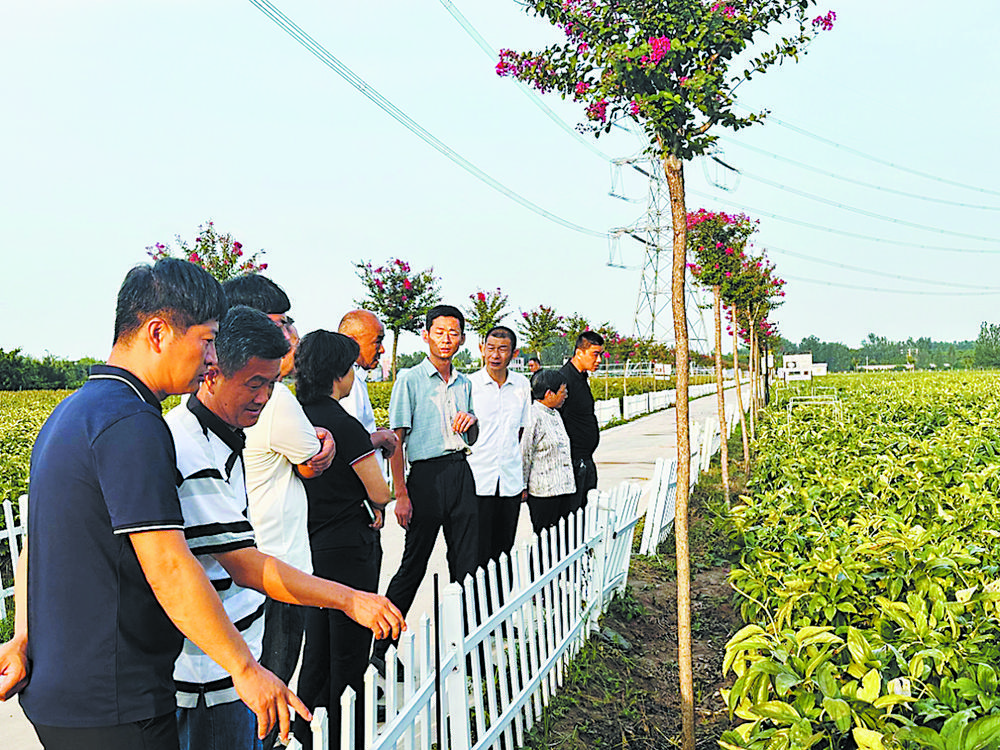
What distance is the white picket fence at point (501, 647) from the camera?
2234mm

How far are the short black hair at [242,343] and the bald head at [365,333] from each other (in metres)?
1.75

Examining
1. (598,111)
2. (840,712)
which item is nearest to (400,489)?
(598,111)

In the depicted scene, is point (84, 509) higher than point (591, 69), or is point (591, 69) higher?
point (591, 69)

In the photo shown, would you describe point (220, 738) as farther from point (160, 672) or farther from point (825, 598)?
point (825, 598)

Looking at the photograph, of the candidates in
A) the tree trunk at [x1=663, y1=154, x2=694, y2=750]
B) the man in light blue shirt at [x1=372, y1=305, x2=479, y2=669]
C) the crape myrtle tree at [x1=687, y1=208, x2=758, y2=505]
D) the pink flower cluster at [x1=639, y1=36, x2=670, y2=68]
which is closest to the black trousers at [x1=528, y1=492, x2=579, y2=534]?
the man in light blue shirt at [x1=372, y1=305, x2=479, y2=669]

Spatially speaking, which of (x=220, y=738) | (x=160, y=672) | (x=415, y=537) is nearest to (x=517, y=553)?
(x=415, y=537)

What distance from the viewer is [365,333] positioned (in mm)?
3959

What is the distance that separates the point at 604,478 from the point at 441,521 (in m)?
8.07

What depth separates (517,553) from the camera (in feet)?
11.7

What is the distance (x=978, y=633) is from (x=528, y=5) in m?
3.04

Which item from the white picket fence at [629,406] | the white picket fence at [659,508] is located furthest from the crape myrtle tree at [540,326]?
the white picket fence at [659,508]

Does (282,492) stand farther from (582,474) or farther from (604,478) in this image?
(604,478)

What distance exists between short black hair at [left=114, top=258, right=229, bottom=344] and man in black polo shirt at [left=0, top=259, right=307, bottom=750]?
0.15m

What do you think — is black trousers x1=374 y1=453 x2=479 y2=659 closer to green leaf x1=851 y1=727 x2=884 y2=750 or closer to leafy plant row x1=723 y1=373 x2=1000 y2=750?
leafy plant row x1=723 y1=373 x2=1000 y2=750
